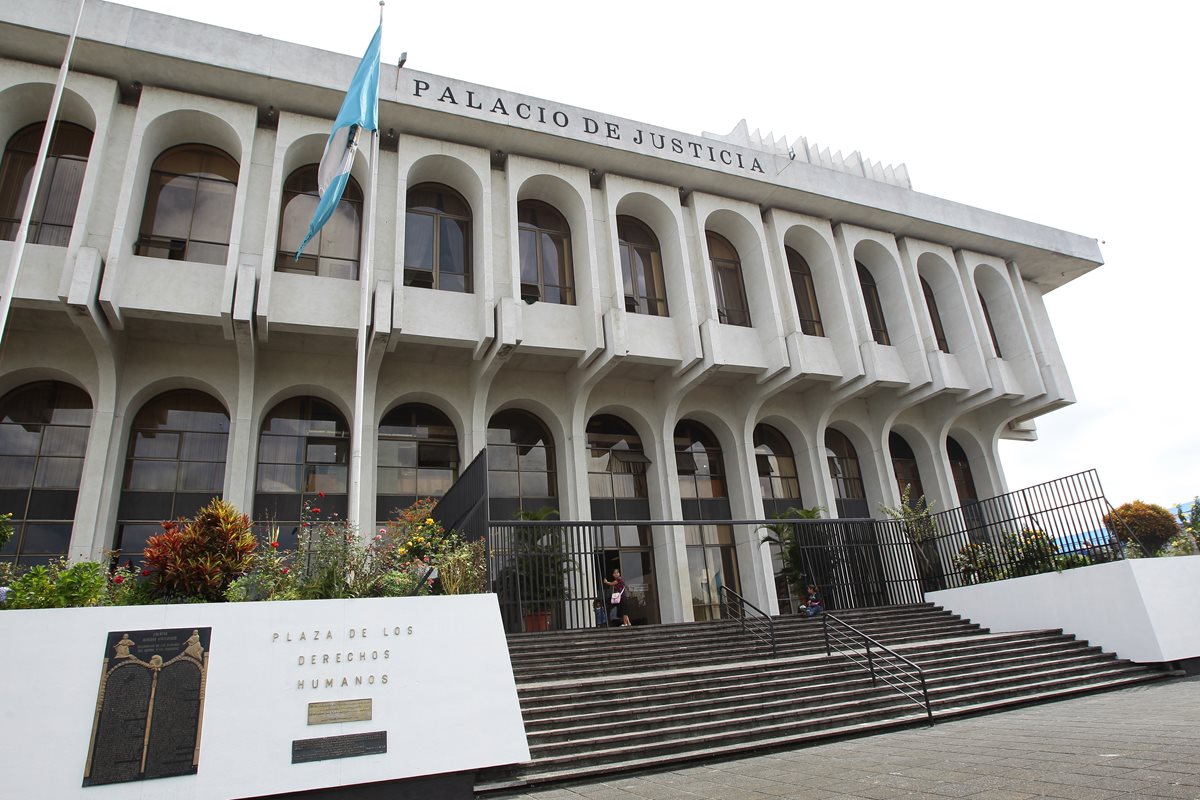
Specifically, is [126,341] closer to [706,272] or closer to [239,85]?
[239,85]

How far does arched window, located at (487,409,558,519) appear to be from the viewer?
17594 mm

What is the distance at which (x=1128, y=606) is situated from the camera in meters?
12.2

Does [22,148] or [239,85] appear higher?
[239,85]

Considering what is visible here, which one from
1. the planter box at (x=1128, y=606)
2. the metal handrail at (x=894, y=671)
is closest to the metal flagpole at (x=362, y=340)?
the metal handrail at (x=894, y=671)

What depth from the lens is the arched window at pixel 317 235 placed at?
1616 centimetres

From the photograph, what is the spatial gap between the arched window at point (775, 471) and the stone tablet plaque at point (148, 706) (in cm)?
1578

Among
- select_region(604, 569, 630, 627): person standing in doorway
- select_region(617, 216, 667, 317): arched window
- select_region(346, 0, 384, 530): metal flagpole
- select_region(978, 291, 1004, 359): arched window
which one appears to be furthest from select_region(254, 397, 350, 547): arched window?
select_region(978, 291, 1004, 359): arched window

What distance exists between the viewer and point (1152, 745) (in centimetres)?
639

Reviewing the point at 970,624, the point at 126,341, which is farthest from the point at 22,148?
the point at 970,624

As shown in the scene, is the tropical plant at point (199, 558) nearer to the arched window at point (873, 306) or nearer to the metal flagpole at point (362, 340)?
the metal flagpole at point (362, 340)

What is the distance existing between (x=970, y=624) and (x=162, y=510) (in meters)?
17.3

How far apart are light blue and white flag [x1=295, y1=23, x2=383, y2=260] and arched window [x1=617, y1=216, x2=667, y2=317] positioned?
815 cm

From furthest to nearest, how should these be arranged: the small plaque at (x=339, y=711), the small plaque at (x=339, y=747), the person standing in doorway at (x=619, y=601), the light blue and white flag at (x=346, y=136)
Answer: the person standing in doorway at (x=619, y=601) → the light blue and white flag at (x=346, y=136) → the small plaque at (x=339, y=711) → the small plaque at (x=339, y=747)

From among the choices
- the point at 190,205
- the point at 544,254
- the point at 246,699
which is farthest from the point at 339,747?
the point at 544,254
